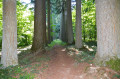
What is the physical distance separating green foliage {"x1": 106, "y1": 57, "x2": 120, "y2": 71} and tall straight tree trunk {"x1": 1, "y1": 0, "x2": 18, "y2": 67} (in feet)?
15.9

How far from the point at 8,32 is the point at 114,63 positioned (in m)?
5.33

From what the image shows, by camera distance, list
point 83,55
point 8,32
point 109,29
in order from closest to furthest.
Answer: point 109,29
point 8,32
point 83,55

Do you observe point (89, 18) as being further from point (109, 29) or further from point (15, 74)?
point (15, 74)

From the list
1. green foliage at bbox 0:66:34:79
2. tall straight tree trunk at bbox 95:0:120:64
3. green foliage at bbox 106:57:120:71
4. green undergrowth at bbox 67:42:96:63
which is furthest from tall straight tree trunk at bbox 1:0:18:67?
green foliage at bbox 106:57:120:71

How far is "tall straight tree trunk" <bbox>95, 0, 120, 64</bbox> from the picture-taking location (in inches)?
186

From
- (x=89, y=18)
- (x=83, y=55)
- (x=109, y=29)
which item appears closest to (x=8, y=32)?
(x=109, y=29)

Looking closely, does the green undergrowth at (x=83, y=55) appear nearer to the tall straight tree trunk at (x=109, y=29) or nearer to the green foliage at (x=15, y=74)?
the tall straight tree trunk at (x=109, y=29)

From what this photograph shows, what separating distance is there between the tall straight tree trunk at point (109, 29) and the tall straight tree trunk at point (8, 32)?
4.51 metres

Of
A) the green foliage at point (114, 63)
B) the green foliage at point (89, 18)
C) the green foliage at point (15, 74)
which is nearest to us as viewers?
the green foliage at point (15, 74)

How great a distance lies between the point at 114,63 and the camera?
456 cm

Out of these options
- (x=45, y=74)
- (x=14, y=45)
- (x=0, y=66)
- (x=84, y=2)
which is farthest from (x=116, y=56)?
(x=84, y=2)

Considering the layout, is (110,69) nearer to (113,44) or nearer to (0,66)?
(113,44)

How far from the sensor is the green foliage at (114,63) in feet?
14.5

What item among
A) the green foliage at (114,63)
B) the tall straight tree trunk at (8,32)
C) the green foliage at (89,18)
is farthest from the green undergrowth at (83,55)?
the green foliage at (89,18)
